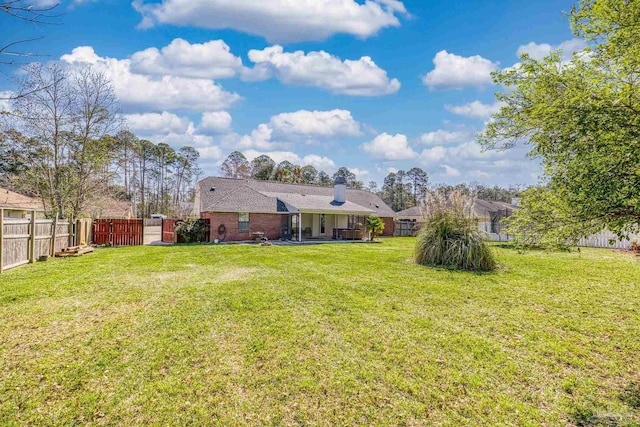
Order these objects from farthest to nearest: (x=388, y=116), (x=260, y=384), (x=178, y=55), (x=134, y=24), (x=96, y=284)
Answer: (x=388, y=116)
(x=178, y=55)
(x=134, y=24)
(x=96, y=284)
(x=260, y=384)

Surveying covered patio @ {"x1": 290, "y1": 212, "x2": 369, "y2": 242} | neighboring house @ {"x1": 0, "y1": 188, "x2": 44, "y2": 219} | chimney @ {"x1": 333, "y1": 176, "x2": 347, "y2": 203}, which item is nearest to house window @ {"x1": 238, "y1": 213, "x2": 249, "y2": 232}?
covered patio @ {"x1": 290, "y1": 212, "x2": 369, "y2": 242}

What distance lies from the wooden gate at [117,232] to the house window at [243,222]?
5.56m

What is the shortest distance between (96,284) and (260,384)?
19.3 feet

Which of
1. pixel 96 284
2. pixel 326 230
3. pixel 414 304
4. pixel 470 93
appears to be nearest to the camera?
pixel 414 304

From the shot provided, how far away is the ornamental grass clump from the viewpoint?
978 centimetres

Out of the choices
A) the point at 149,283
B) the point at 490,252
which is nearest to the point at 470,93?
the point at 490,252

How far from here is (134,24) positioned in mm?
9234

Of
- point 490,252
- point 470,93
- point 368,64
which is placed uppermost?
point 368,64

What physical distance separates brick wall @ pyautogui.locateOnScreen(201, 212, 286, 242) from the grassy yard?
1227 cm

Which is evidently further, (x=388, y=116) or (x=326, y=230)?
(x=326, y=230)

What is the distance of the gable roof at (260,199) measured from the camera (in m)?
20.6

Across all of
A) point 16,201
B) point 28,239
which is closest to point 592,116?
point 28,239

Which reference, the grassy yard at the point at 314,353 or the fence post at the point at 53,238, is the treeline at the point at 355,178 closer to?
the fence post at the point at 53,238

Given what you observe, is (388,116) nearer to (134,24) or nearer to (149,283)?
(134,24)
